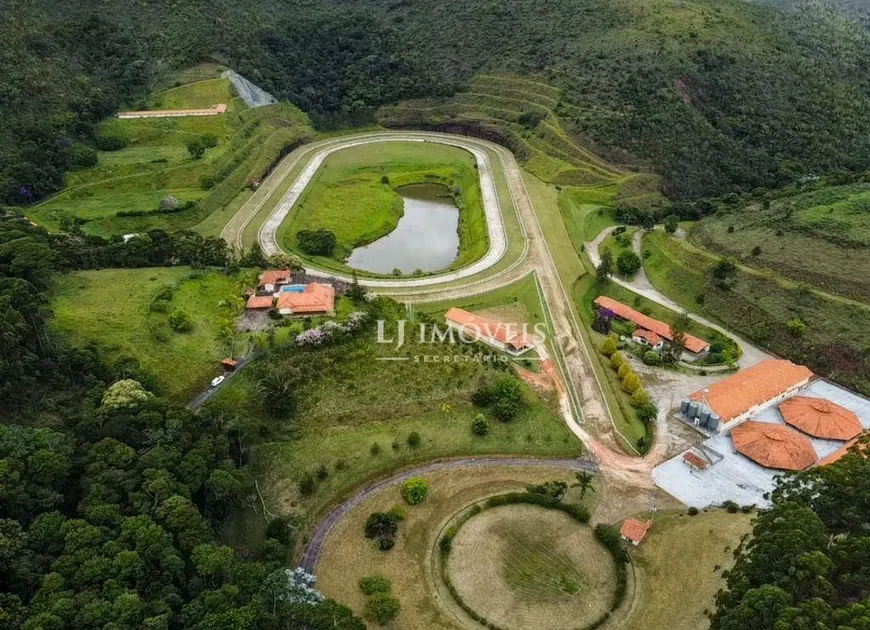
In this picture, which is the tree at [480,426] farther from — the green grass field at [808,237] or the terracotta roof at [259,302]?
the green grass field at [808,237]

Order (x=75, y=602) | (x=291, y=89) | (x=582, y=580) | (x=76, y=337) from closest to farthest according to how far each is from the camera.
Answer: (x=75, y=602)
(x=582, y=580)
(x=76, y=337)
(x=291, y=89)

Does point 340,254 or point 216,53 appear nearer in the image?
point 340,254

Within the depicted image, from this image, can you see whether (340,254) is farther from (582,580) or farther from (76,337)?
(582,580)

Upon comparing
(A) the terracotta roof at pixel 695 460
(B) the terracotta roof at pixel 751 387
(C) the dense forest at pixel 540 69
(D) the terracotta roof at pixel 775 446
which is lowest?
(A) the terracotta roof at pixel 695 460

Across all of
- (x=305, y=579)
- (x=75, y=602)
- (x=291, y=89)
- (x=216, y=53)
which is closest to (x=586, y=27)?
(x=291, y=89)

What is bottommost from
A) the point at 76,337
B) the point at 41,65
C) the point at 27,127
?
the point at 76,337

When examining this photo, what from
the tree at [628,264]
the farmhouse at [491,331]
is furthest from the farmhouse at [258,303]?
the tree at [628,264]
